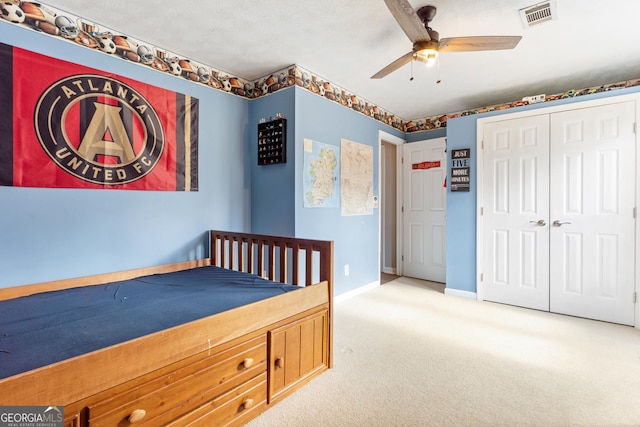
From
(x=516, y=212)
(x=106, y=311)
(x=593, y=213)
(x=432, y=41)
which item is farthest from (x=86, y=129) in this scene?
(x=593, y=213)

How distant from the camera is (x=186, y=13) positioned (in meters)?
2.09

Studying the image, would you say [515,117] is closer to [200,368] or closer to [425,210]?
[425,210]

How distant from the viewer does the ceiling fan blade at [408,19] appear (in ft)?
5.35

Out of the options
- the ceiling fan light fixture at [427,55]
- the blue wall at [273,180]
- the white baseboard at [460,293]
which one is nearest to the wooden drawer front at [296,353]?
the blue wall at [273,180]

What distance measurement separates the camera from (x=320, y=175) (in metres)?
3.17

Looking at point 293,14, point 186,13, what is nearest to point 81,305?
point 186,13

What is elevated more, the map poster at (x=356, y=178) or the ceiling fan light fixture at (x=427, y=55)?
the ceiling fan light fixture at (x=427, y=55)

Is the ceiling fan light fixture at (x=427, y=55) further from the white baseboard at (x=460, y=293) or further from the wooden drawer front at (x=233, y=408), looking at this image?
the white baseboard at (x=460, y=293)

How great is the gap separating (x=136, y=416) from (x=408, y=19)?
7.86 feet

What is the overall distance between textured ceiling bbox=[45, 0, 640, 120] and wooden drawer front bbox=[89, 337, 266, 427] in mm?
2216

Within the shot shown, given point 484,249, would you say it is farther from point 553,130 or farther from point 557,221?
point 553,130

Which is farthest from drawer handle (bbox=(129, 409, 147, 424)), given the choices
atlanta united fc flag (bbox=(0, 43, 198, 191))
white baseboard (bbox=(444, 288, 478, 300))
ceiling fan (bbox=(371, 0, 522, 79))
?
white baseboard (bbox=(444, 288, 478, 300))

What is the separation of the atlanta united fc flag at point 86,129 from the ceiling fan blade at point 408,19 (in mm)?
1932

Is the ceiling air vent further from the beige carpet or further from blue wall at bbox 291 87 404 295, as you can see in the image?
the beige carpet
